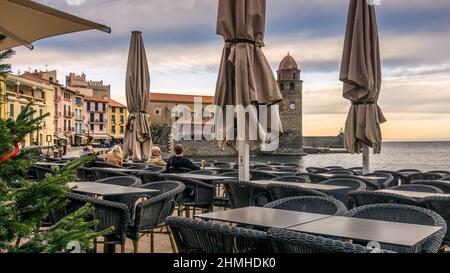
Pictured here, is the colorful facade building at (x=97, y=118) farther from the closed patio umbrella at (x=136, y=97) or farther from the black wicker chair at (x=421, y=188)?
the black wicker chair at (x=421, y=188)

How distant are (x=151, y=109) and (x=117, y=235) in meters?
65.5

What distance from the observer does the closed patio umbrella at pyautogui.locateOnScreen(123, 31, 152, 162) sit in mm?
7848

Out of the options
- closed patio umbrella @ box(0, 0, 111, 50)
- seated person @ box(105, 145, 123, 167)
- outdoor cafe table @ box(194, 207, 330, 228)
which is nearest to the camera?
outdoor cafe table @ box(194, 207, 330, 228)

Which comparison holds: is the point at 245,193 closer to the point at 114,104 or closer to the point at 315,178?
the point at 315,178

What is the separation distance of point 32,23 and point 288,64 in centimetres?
4858

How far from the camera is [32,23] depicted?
2631 millimetres

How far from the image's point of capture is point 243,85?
373cm

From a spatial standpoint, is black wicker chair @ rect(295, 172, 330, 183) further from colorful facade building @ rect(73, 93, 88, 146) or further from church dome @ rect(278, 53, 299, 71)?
colorful facade building @ rect(73, 93, 88, 146)

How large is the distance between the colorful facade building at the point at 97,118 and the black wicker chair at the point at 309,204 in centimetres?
6070

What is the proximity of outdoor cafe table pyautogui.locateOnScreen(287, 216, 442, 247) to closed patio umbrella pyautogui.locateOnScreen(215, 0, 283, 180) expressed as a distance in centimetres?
159

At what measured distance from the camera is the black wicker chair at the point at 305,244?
154cm

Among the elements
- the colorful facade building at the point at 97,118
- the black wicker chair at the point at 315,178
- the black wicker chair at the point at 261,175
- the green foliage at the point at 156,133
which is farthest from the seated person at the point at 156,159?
the colorful facade building at the point at 97,118

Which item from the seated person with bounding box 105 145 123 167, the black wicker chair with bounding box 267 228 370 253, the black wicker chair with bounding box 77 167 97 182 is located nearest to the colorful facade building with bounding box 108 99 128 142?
the seated person with bounding box 105 145 123 167
